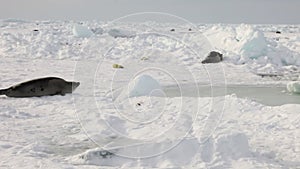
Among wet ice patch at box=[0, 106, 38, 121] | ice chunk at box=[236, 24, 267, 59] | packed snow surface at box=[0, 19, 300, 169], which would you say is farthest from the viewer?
ice chunk at box=[236, 24, 267, 59]

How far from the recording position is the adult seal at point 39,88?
23.3 ft

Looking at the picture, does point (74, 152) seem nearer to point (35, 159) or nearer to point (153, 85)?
point (35, 159)

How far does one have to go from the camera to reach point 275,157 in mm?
3949

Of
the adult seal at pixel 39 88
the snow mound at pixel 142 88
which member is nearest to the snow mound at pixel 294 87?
the snow mound at pixel 142 88

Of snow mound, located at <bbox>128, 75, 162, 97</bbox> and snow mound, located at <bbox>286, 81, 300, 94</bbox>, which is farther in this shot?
snow mound, located at <bbox>286, 81, 300, 94</bbox>

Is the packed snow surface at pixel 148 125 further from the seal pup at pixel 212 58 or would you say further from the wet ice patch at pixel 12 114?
the seal pup at pixel 212 58

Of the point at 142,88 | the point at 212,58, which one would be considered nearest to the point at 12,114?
the point at 142,88

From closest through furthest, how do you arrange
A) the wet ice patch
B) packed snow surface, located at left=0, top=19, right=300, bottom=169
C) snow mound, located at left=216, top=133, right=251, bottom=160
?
packed snow surface, located at left=0, top=19, right=300, bottom=169 < snow mound, located at left=216, top=133, right=251, bottom=160 < the wet ice patch

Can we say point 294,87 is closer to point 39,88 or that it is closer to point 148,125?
point 148,125

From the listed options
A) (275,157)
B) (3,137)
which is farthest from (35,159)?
(275,157)

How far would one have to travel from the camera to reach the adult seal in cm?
710

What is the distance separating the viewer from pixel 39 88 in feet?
23.7

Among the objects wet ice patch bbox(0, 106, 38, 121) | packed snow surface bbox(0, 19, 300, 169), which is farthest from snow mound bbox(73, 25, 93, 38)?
wet ice patch bbox(0, 106, 38, 121)

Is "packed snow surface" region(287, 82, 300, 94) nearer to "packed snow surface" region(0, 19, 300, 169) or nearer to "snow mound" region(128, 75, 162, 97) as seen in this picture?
"packed snow surface" region(0, 19, 300, 169)
